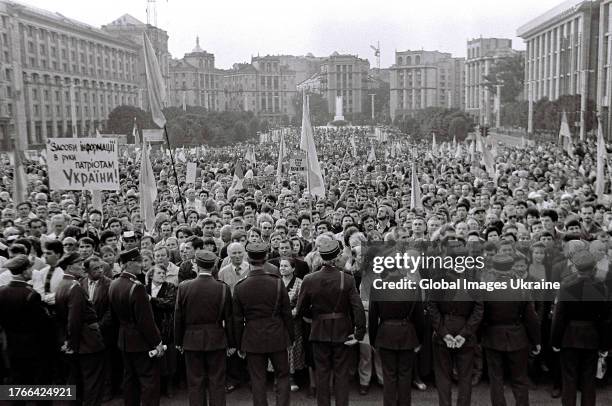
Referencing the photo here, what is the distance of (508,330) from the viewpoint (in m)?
5.29

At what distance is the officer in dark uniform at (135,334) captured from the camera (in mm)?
5391

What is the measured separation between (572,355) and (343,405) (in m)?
1.92

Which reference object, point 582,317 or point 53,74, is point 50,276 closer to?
point 582,317

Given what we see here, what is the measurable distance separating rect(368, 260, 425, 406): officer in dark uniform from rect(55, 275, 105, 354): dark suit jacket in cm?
238

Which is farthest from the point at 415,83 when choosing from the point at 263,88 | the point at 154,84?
the point at 154,84

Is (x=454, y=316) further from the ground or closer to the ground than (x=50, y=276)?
closer to the ground

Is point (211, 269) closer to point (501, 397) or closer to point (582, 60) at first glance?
point (501, 397)

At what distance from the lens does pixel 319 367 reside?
5.67 m

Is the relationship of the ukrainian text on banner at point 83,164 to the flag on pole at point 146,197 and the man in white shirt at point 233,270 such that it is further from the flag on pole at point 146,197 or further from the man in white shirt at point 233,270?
the man in white shirt at point 233,270

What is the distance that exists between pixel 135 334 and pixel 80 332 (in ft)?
1.52

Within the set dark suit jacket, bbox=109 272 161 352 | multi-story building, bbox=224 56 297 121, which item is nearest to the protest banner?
dark suit jacket, bbox=109 272 161 352

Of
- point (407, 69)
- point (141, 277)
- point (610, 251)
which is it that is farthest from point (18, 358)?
point (407, 69)

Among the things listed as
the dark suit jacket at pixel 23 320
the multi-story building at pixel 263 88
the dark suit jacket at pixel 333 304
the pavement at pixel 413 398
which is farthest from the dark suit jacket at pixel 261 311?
the multi-story building at pixel 263 88

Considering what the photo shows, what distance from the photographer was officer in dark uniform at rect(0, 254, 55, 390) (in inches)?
209
